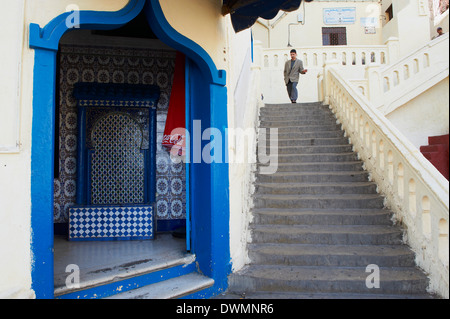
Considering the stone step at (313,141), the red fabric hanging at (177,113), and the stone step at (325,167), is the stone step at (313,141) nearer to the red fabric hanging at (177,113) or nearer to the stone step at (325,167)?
the stone step at (325,167)

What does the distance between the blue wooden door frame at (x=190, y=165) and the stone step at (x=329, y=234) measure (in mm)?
869

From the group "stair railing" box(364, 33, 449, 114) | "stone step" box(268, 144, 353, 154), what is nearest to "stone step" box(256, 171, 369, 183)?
"stone step" box(268, 144, 353, 154)

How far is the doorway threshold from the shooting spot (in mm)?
3031

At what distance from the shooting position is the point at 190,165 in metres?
4.08

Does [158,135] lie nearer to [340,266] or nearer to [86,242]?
[86,242]

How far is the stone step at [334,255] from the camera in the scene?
377 cm

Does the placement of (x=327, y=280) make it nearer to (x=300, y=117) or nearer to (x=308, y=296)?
(x=308, y=296)

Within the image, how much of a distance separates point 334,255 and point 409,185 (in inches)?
51.8

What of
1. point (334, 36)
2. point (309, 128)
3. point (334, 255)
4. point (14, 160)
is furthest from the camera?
point (334, 36)

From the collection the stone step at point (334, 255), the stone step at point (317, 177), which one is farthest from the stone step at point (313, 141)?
the stone step at point (334, 255)

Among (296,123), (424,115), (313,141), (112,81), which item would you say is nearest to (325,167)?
(313,141)

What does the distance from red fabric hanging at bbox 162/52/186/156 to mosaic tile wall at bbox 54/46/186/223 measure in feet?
1.70

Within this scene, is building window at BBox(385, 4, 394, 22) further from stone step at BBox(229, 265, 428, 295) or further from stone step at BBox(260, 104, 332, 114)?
stone step at BBox(229, 265, 428, 295)
